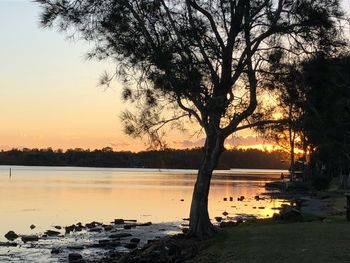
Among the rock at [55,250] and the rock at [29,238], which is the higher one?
the rock at [55,250]

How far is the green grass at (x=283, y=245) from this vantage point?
13891mm

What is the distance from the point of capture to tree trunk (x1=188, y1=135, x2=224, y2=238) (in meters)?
19.5

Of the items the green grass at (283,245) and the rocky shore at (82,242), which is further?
the rocky shore at (82,242)

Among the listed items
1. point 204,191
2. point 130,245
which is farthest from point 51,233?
point 204,191

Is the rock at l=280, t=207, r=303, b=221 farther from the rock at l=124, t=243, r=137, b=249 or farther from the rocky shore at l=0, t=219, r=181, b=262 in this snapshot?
the rock at l=124, t=243, r=137, b=249

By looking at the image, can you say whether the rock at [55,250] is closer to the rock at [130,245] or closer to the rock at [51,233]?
the rock at [130,245]

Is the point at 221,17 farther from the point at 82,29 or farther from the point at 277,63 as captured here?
the point at 82,29

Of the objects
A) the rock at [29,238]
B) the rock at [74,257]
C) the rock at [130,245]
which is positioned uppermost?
the rock at [130,245]

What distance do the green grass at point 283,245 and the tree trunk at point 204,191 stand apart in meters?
0.64

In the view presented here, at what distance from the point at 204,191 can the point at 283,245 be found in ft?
15.5

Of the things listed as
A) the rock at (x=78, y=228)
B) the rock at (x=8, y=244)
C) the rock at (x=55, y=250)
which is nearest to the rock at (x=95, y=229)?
the rock at (x=78, y=228)

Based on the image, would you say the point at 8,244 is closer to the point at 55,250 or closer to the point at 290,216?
the point at 55,250

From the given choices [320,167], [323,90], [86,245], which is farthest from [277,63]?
[320,167]

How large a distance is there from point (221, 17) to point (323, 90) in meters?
4.22
